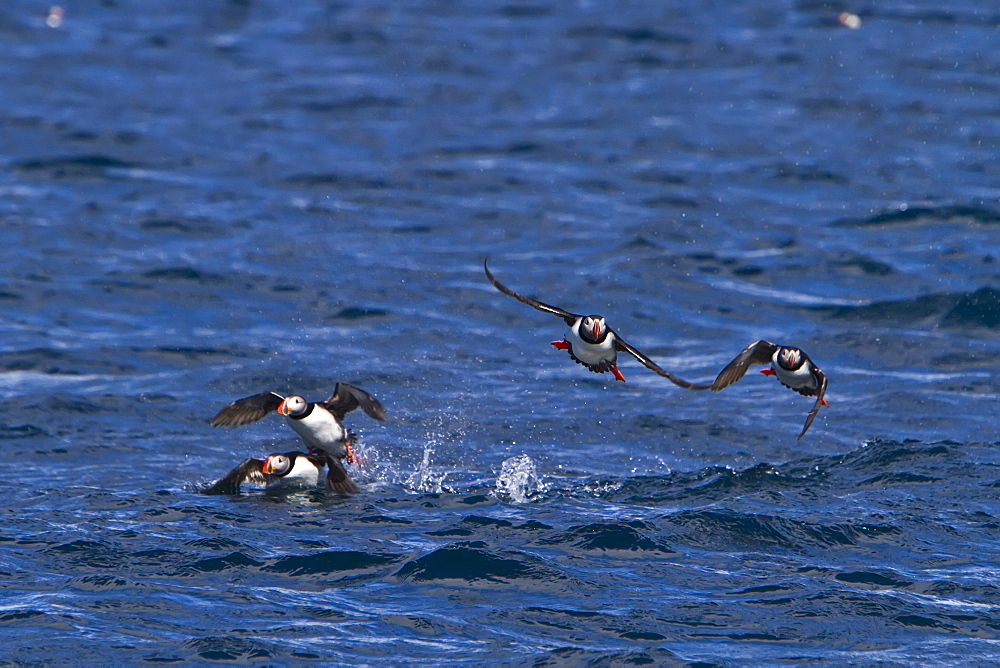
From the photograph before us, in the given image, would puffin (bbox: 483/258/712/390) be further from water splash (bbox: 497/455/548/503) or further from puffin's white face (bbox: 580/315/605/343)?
water splash (bbox: 497/455/548/503)

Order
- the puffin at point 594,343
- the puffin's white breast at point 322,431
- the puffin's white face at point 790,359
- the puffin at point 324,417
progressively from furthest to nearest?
the puffin's white breast at point 322,431
the puffin at point 324,417
the puffin's white face at point 790,359
the puffin at point 594,343

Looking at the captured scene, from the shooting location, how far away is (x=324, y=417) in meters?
11.7

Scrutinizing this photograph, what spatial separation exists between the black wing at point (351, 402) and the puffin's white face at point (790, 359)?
11.4 ft

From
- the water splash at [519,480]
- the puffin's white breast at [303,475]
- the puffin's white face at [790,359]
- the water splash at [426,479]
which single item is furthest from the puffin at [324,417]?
the puffin's white face at [790,359]

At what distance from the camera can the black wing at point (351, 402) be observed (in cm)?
1148

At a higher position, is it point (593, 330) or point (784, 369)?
point (593, 330)

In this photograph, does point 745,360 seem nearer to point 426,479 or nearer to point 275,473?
point 426,479

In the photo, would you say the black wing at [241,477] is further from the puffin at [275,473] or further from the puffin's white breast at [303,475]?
the puffin's white breast at [303,475]

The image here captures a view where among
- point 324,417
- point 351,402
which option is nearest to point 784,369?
point 351,402

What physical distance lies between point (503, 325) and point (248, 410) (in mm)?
4804

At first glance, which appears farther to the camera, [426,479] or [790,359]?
[426,479]

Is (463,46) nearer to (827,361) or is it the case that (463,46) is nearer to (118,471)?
(827,361)

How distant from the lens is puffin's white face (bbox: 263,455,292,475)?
11.1 m

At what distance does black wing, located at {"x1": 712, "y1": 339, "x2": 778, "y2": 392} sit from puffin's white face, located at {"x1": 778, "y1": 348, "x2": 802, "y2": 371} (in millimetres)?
290
